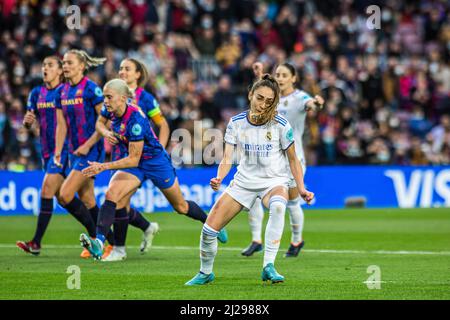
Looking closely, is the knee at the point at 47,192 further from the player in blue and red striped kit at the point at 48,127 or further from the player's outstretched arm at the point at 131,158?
the player's outstretched arm at the point at 131,158

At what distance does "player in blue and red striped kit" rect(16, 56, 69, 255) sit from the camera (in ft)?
43.8

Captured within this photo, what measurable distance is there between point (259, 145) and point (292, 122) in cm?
348

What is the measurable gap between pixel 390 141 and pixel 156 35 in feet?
21.6

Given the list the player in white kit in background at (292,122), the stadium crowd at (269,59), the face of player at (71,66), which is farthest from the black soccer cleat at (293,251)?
the stadium crowd at (269,59)

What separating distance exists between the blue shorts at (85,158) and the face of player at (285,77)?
8.79 ft

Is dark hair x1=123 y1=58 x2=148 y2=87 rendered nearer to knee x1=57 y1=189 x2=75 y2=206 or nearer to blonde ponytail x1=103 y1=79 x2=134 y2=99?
blonde ponytail x1=103 y1=79 x2=134 y2=99

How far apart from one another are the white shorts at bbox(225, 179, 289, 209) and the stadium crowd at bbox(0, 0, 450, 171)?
40.0ft

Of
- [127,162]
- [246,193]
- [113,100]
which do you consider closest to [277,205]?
[246,193]

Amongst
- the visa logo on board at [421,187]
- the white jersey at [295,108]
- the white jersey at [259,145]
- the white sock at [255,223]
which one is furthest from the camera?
the visa logo on board at [421,187]

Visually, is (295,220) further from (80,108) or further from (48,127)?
(48,127)

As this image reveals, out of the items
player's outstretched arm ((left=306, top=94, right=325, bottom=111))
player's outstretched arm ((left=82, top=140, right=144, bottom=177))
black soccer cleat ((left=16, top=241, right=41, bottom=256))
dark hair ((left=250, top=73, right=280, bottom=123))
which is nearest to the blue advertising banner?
black soccer cleat ((left=16, top=241, right=41, bottom=256))

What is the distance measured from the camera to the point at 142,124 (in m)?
11.9

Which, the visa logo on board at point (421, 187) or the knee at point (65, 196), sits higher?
the knee at point (65, 196)

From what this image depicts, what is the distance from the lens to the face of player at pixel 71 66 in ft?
43.1
